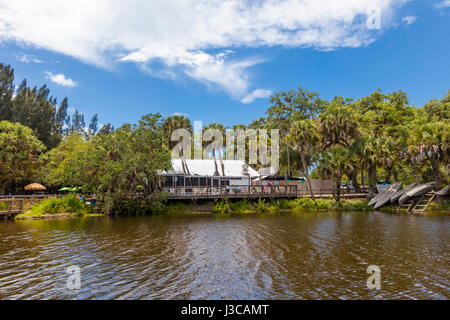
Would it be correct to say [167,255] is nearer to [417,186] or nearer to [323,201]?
[323,201]

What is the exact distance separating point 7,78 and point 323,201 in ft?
212

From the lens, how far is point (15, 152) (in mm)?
37156

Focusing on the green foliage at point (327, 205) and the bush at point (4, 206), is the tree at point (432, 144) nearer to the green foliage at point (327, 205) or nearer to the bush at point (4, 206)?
the green foliage at point (327, 205)

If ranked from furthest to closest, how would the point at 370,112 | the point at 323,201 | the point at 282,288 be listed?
the point at 370,112
the point at 323,201
the point at 282,288

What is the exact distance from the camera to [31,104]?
196 ft

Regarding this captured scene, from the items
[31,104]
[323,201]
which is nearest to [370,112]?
[323,201]

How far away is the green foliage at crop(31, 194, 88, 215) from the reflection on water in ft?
30.8

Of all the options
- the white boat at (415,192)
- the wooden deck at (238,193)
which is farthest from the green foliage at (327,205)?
the white boat at (415,192)

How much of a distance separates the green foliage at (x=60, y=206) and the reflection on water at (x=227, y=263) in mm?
9375

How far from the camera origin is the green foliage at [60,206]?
1073 inches

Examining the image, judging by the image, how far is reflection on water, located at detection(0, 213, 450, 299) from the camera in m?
8.23

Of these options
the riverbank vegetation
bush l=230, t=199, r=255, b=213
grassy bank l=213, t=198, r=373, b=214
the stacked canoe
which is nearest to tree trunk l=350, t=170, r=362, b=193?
the riverbank vegetation

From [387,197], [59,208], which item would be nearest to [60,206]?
[59,208]
